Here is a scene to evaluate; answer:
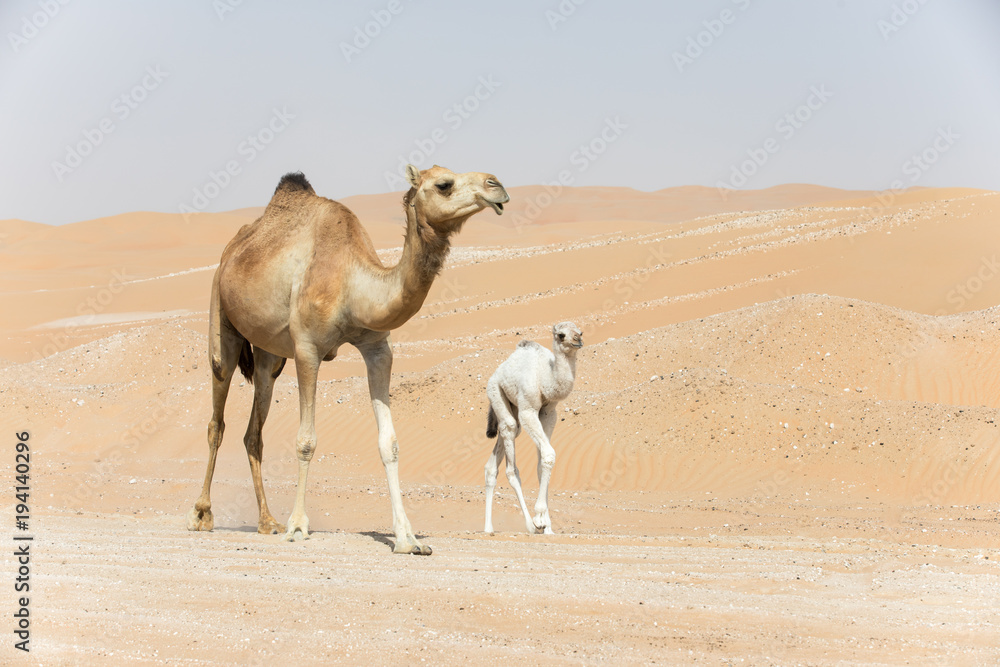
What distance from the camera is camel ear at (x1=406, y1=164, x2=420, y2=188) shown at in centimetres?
802

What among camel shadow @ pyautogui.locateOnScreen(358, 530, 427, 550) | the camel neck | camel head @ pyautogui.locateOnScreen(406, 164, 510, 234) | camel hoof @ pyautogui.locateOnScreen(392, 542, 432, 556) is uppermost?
camel head @ pyautogui.locateOnScreen(406, 164, 510, 234)

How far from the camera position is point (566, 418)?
1784 centimetres

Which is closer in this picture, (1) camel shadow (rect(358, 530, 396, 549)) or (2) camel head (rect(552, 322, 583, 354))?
(1) camel shadow (rect(358, 530, 396, 549))

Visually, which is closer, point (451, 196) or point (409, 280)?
point (451, 196)

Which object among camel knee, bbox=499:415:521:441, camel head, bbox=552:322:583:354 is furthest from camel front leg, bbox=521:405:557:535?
camel head, bbox=552:322:583:354

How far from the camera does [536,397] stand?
10.4 meters

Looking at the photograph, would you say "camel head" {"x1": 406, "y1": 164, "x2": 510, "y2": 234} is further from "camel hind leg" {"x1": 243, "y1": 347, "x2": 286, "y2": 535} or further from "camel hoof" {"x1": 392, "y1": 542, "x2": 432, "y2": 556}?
"camel hind leg" {"x1": 243, "y1": 347, "x2": 286, "y2": 535}

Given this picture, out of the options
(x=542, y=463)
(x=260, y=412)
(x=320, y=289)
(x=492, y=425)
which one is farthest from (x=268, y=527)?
(x=492, y=425)

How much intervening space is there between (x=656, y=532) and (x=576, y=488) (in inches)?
182

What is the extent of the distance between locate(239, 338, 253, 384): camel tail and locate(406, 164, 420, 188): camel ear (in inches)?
134

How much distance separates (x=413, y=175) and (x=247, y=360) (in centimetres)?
361

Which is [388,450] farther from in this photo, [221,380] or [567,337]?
[221,380]

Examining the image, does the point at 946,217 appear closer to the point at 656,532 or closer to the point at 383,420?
the point at 656,532

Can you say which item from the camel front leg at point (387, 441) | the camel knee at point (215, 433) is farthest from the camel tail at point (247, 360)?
the camel front leg at point (387, 441)
